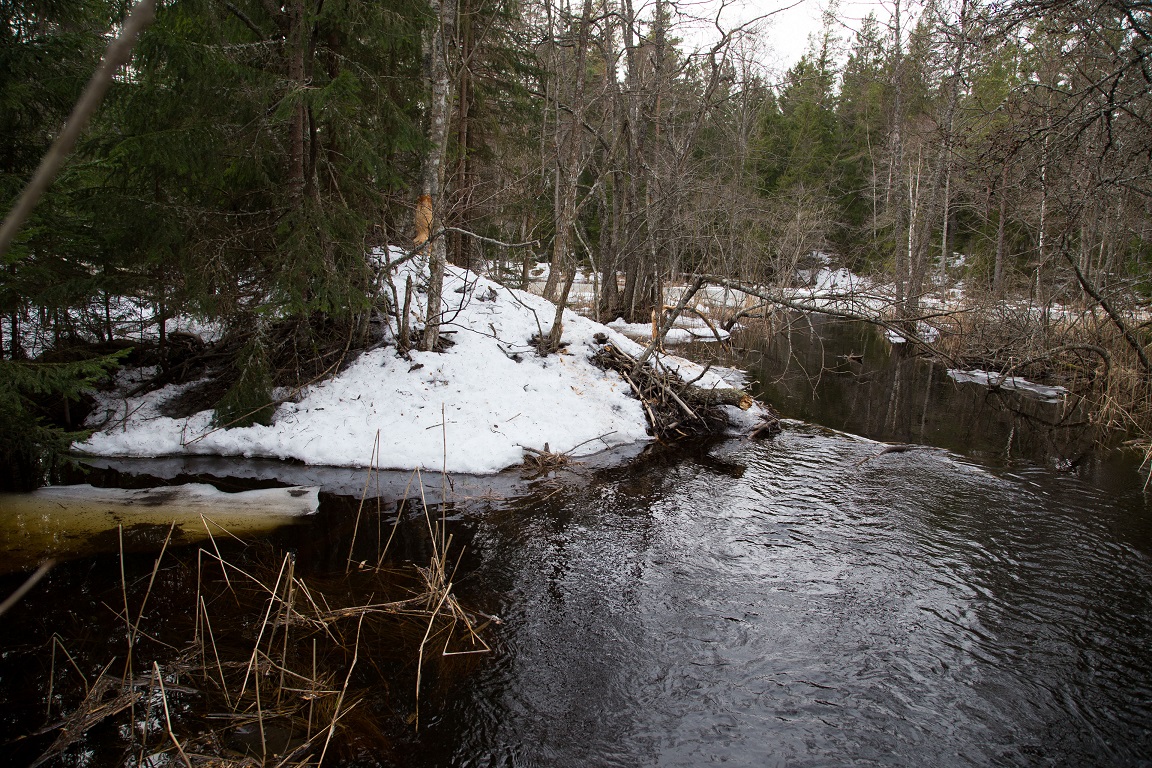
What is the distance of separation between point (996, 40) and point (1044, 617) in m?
5.91

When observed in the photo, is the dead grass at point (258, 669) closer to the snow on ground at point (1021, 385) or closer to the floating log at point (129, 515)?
the floating log at point (129, 515)

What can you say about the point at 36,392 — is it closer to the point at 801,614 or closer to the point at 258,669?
the point at 258,669

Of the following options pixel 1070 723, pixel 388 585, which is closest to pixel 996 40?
pixel 1070 723

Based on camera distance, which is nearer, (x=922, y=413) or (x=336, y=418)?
(x=336, y=418)

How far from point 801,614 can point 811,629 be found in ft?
0.63

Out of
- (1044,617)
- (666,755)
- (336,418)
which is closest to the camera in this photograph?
(666,755)

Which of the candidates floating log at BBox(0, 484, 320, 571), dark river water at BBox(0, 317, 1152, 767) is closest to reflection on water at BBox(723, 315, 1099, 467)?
dark river water at BBox(0, 317, 1152, 767)

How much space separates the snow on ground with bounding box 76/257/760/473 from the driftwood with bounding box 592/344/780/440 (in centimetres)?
20

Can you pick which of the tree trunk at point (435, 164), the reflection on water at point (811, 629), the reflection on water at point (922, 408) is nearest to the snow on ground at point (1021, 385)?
the reflection on water at point (922, 408)

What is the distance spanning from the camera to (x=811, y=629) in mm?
5148

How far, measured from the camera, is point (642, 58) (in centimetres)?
2156

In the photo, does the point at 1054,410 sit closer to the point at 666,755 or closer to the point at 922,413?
the point at 922,413

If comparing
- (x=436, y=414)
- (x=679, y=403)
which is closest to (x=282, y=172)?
(x=436, y=414)

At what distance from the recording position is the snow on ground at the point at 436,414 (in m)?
8.52
